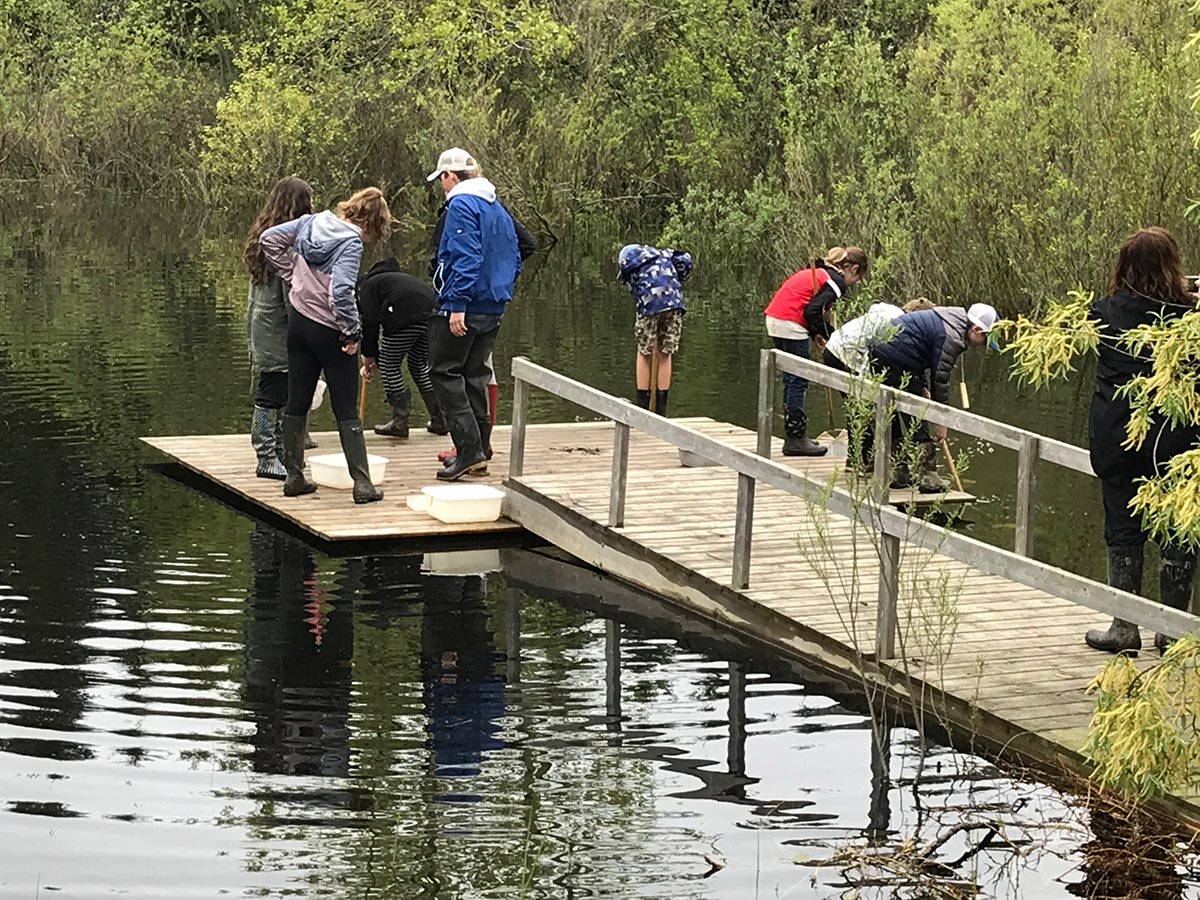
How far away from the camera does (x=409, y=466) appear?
12.9 meters

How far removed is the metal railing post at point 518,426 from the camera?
11469 millimetres

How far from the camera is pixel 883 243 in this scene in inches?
841

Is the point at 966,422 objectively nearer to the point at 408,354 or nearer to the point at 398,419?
the point at 408,354

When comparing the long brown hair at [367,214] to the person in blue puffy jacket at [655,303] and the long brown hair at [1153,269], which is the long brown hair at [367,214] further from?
the long brown hair at [1153,269]

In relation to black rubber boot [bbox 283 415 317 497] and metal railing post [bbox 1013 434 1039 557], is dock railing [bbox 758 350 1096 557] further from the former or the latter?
black rubber boot [bbox 283 415 317 497]

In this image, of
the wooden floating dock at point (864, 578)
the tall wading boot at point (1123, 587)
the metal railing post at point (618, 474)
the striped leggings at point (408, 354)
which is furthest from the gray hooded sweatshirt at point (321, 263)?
the tall wading boot at point (1123, 587)

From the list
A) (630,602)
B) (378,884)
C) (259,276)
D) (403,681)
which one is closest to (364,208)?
(259,276)

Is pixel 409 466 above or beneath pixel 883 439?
beneath

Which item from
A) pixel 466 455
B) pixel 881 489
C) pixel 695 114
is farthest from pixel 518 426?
pixel 695 114

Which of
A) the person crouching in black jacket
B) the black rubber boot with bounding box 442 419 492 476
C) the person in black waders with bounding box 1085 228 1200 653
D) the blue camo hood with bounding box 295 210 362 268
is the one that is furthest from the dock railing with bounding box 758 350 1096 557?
the person crouching in black jacket

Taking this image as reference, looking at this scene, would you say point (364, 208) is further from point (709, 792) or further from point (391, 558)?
point (709, 792)

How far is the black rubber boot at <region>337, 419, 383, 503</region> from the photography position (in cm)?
1173

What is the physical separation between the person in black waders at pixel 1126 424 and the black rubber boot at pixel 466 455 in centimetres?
437

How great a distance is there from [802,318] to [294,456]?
124 inches
